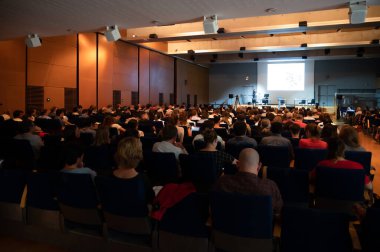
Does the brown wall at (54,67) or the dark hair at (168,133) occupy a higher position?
the brown wall at (54,67)

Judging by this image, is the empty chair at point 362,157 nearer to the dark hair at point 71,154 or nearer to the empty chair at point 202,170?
the empty chair at point 202,170

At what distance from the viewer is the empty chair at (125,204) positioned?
2.76m

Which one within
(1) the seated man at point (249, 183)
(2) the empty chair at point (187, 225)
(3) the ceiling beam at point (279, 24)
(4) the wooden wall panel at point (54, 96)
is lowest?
(2) the empty chair at point (187, 225)

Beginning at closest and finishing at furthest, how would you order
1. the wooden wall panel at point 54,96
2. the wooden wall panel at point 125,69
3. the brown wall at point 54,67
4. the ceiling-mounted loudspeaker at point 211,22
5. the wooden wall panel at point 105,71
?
the ceiling-mounted loudspeaker at point 211,22 < the brown wall at point 54,67 < the wooden wall panel at point 54,96 < the wooden wall panel at point 105,71 < the wooden wall panel at point 125,69

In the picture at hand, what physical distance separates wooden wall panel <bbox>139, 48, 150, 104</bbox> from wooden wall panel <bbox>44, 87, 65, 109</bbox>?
5892mm

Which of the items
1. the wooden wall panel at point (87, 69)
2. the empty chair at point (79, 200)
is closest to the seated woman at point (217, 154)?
the empty chair at point (79, 200)

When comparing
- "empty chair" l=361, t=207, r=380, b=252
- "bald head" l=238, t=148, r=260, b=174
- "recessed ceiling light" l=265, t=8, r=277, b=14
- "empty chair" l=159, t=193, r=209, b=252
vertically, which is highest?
"recessed ceiling light" l=265, t=8, r=277, b=14

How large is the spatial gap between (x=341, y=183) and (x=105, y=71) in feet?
46.4

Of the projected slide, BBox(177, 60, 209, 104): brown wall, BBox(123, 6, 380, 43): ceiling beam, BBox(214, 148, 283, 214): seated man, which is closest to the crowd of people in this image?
BBox(214, 148, 283, 214): seated man

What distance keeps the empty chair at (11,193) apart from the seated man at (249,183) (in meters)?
2.10

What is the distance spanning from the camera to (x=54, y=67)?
13000mm

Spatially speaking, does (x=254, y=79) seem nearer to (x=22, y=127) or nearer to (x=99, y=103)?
(x=99, y=103)

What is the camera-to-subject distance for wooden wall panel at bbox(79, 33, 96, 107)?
47.0 feet

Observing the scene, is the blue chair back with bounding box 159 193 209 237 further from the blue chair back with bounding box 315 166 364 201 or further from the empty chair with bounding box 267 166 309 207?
the blue chair back with bounding box 315 166 364 201
